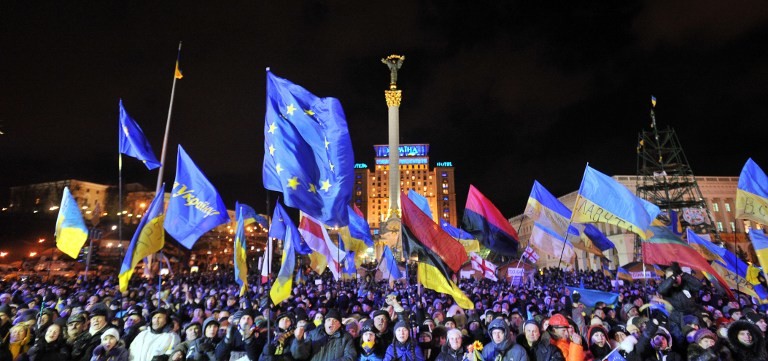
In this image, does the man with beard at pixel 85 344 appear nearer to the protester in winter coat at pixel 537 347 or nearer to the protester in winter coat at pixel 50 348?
the protester in winter coat at pixel 50 348

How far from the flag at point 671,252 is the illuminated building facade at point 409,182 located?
9944 centimetres

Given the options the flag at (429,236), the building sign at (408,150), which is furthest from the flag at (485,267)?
the building sign at (408,150)

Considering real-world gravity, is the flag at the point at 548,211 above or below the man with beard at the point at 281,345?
above

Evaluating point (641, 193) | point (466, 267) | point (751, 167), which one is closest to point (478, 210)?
point (751, 167)

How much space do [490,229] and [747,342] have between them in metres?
7.89

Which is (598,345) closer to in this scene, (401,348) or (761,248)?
(401,348)

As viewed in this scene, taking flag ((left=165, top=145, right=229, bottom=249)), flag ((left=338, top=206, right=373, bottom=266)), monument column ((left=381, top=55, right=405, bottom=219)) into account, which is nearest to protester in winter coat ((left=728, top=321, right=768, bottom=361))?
flag ((left=165, top=145, right=229, bottom=249))

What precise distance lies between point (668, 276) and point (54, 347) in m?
9.29

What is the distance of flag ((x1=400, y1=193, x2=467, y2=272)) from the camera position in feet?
23.7

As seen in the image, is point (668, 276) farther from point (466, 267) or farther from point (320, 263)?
point (466, 267)

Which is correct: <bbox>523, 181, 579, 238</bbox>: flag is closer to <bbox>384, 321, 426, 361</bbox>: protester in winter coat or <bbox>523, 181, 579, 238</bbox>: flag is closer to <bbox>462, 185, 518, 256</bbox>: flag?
<bbox>462, 185, 518, 256</bbox>: flag

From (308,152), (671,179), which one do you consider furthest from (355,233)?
(671,179)

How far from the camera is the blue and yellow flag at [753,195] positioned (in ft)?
34.0

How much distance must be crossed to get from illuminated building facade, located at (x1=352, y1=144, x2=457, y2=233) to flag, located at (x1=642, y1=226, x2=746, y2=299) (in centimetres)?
9944
